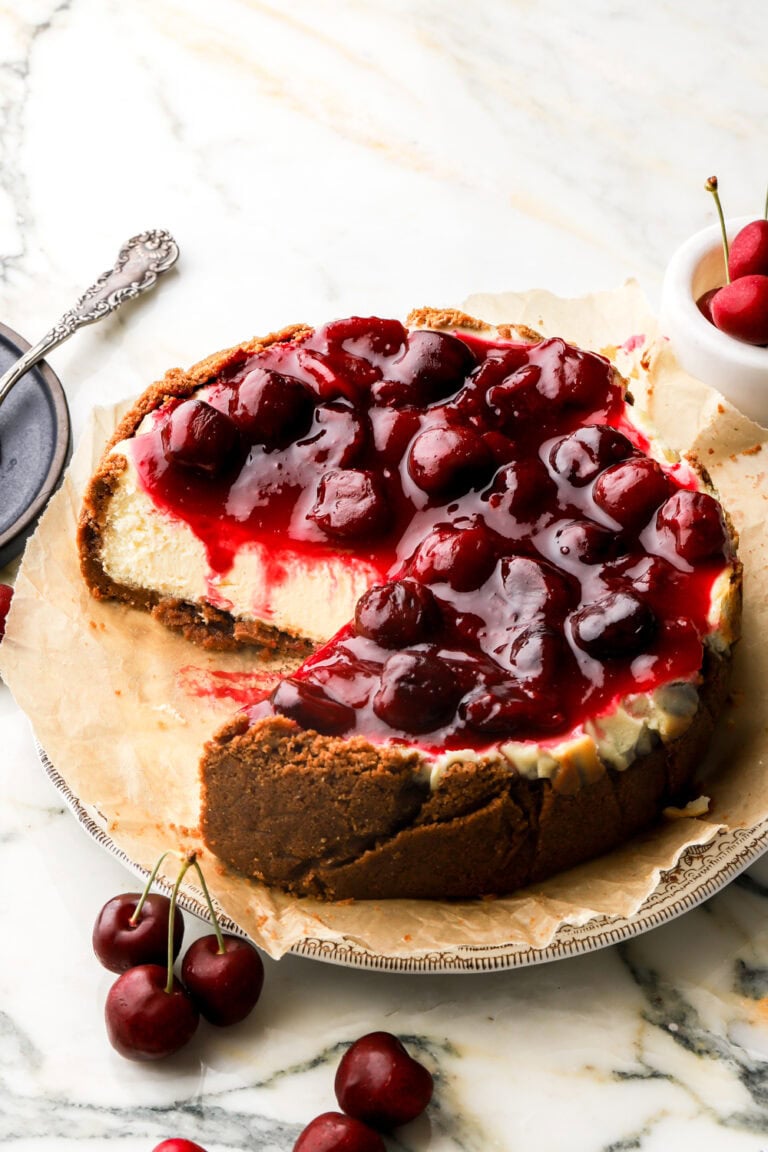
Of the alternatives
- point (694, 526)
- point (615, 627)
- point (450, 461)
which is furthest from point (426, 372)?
point (615, 627)

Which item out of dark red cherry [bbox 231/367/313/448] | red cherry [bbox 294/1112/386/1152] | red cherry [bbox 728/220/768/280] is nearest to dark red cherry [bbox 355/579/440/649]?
dark red cherry [bbox 231/367/313/448]

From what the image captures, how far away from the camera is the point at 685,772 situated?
3.20 m

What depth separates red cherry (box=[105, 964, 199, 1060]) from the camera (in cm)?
287

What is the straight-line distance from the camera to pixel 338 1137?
8.96 ft

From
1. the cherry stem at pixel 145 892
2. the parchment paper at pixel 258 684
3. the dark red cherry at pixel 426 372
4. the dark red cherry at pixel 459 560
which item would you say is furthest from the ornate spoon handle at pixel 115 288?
the cherry stem at pixel 145 892

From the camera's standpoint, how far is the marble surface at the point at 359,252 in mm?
2924

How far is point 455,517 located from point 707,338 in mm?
979

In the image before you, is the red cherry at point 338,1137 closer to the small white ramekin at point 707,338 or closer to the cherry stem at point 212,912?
the cherry stem at point 212,912

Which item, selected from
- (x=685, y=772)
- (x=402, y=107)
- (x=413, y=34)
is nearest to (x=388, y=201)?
(x=402, y=107)

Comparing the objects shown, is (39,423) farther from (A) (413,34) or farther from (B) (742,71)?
(B) (742,71)

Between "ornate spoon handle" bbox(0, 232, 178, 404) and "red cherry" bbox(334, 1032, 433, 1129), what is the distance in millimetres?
2056

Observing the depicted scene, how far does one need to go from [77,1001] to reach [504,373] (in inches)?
66.5

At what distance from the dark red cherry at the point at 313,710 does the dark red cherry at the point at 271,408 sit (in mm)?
744

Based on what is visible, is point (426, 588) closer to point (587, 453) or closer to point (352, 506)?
point (352, 506)
